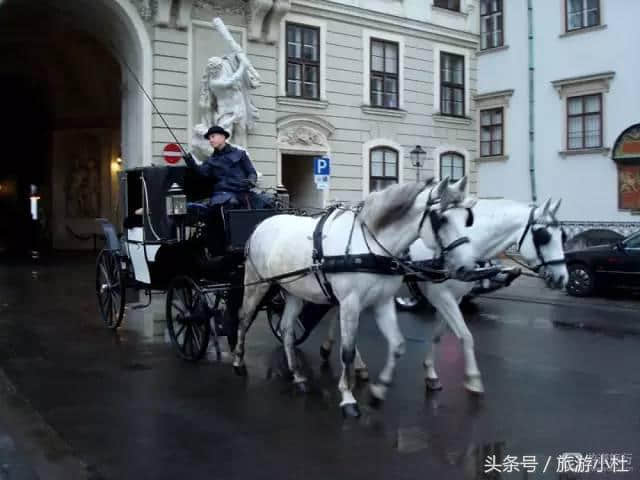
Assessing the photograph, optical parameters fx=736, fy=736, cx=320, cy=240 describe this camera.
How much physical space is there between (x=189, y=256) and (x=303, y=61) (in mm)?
13660

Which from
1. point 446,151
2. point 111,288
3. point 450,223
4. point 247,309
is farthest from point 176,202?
point 446,151

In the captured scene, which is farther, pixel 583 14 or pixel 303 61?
pixel 583 14

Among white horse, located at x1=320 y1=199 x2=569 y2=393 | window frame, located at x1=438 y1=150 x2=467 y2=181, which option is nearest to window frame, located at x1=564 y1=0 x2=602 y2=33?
window frame, located at x1=438 y1=150 x2=467 y2=181

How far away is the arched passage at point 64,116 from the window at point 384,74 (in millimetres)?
7520

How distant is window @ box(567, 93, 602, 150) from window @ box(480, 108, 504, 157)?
102 inches

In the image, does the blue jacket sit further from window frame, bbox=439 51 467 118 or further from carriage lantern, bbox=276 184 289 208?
window frame, bbox=439 51 467 118

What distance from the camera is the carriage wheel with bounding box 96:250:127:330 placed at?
32.6 ft

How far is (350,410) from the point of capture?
6152 millimetres

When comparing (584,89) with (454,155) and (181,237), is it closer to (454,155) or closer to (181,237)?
(454,155)

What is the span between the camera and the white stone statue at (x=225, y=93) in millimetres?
18203

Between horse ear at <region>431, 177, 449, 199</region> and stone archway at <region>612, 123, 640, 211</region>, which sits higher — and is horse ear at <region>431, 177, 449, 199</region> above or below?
below

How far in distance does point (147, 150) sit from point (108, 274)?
836 cm

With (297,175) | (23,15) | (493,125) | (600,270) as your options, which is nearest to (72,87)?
(23,15)

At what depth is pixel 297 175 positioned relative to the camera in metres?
22.9
